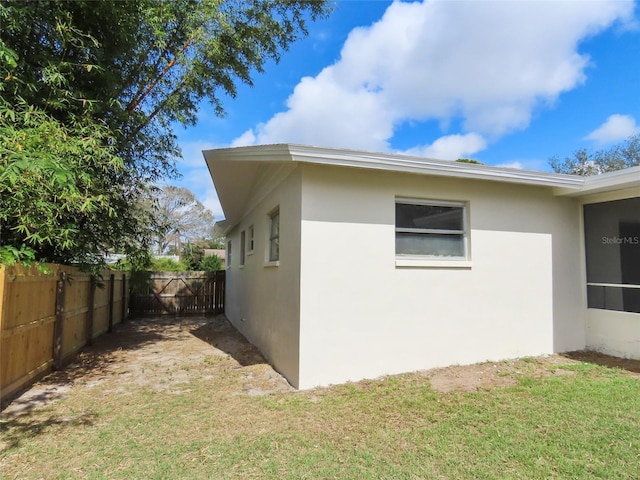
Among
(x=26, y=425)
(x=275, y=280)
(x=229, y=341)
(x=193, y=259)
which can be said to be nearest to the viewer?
(x=26, y=425)

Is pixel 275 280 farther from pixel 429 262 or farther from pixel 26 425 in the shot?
pixel 26 425

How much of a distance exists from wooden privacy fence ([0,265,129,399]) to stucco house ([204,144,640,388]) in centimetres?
317

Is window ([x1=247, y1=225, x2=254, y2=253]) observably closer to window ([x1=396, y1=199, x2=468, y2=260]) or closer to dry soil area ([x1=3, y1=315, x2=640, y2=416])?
dry soil area ([x1=3, y1=315, x2=640, y2=416])

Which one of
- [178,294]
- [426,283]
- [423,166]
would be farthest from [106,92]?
[178,294]

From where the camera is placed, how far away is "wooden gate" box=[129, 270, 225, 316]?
46.0ft

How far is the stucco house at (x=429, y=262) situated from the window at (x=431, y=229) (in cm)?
2

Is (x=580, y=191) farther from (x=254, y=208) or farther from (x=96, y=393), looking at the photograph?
(x=96, y=393)

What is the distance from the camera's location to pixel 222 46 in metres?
7.62

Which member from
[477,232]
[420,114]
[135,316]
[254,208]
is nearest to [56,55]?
[254,208]

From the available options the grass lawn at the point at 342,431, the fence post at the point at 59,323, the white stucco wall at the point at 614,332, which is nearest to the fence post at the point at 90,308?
the fence post at the point at 59,323

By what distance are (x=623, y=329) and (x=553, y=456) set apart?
4414 millimetres

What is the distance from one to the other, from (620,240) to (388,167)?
14.9 ft

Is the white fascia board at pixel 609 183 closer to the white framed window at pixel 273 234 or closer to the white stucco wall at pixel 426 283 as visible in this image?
the white stucco wall at pixel 426 283

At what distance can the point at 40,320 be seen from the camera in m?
5.29
